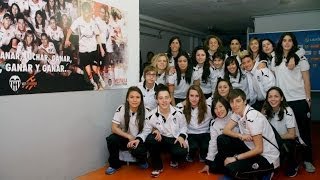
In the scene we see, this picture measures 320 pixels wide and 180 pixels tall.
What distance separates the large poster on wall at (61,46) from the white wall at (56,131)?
0.10 metres

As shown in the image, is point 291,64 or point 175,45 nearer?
point 291,64

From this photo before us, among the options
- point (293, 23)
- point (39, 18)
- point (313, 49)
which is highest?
point (293, 23)

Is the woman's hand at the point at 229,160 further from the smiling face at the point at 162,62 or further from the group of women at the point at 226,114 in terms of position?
the smiling face at the point at 162,62

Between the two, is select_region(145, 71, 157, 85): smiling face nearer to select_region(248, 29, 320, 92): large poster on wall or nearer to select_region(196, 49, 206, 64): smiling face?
select_region(196, 49, 206, 64): smiling face

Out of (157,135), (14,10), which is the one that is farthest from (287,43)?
(14,10)

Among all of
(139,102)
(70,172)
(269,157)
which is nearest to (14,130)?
(70,172)

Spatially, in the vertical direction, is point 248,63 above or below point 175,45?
below

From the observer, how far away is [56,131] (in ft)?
9.18

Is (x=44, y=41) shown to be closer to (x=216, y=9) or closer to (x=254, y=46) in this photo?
(x=254, y=46)

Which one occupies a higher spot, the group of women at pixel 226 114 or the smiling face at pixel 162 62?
the smiling face at pixel 162 62

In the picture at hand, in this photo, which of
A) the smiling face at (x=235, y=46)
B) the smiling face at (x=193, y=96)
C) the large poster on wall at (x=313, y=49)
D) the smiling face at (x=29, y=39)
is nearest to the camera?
the smiling face at (x=29, y=39)

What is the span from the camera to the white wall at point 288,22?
21.8 ft

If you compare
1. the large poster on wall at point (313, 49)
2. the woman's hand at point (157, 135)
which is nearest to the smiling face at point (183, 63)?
the woman's hand at point (157, 135)

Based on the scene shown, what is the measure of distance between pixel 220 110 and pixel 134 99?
0.94 metres
